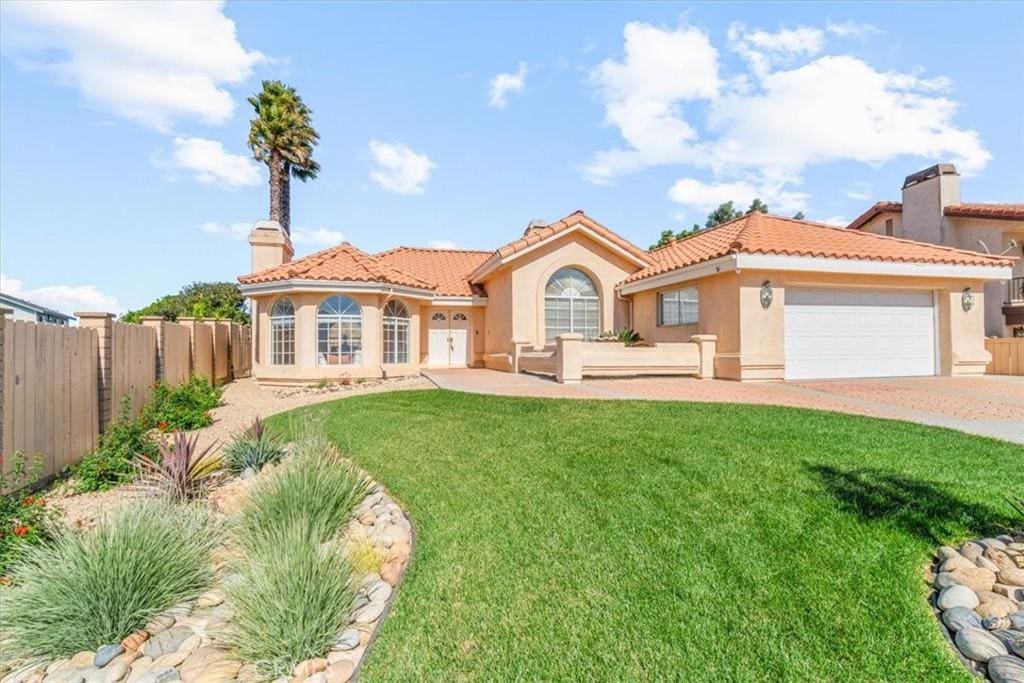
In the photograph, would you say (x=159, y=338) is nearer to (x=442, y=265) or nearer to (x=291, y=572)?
(x=291, y=572)

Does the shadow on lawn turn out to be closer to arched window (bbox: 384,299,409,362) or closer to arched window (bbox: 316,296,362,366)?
arched window (bbox: 316,296,362,366)

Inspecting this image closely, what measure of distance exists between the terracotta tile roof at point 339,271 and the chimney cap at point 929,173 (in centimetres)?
2485

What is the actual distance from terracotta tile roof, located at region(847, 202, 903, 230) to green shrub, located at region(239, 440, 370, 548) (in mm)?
31826

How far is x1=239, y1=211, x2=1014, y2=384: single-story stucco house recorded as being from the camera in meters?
15.4

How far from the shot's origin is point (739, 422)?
849 centimetres

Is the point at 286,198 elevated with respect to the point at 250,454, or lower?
elevated

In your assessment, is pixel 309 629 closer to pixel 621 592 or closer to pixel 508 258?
pixel 621 592

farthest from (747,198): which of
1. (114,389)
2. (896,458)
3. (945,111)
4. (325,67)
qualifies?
(114,389)

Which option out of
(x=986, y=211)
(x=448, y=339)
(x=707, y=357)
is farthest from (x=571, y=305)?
(x=986, y=211)

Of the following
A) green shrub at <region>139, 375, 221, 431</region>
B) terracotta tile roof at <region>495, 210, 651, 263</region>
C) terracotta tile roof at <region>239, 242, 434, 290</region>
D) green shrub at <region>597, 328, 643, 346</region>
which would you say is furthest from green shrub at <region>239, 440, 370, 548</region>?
green shrub at <region>597, 328, 643, 346</region>

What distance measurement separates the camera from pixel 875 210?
1115 inches

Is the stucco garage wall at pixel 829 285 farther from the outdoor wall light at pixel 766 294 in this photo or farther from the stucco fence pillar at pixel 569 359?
the stucco fence pillar at pixel 569 359

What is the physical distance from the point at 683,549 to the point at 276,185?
1241 inches

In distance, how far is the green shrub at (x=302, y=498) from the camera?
5.54 m
